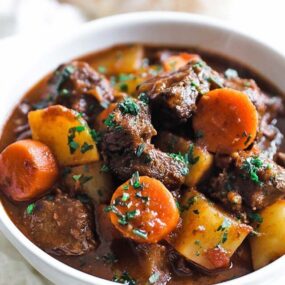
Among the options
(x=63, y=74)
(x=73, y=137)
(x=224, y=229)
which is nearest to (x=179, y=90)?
(x=73, y=137)

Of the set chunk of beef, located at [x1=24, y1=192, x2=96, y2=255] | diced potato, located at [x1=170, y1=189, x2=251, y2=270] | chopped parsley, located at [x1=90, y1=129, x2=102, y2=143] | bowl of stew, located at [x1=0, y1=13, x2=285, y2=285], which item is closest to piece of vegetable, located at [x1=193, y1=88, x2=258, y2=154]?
bowl of stew, located at [x1=0, y1=13, x2=285, y2=285]

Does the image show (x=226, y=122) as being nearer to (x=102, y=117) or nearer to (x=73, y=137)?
(x=102, y=117)

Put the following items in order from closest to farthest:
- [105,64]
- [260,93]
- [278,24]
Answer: [260,93], [105,64], [278,24]

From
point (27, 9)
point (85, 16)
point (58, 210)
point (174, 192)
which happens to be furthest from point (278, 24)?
point (58, 210)

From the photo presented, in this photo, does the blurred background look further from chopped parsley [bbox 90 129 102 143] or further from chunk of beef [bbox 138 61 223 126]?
chopped parsley [bbox 90 129 102 143]

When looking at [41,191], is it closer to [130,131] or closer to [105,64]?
[130,131]
